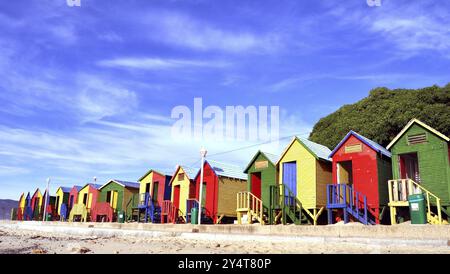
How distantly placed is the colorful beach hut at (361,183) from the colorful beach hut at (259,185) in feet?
11.4

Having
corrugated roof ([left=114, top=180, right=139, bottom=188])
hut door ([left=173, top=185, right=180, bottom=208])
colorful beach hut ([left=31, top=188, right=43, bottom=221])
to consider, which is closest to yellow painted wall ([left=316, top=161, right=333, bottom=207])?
hut door ([left=173, top=185, right=180, bottom=208])

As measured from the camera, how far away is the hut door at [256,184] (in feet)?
72.8

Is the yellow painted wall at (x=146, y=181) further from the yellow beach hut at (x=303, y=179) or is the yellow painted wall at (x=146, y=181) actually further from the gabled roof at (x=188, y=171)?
the yellow beach hut at (x=303, y=179)

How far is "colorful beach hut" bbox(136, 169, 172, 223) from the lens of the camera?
27281 mm

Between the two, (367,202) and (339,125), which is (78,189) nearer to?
(339,125)

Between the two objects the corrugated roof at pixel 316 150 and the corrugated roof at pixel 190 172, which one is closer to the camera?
the corrugated roof at pixel 316 150

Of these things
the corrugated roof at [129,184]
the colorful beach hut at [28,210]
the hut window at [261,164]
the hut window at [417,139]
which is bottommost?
the colorful beach hut at [28,210]

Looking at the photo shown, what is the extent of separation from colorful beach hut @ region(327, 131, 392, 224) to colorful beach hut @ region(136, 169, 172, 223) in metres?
13.6

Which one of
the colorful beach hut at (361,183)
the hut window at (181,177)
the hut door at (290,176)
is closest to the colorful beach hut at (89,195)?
the hut window at (181,177)

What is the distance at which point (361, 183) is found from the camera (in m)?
17.3

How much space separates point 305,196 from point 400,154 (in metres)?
4.66

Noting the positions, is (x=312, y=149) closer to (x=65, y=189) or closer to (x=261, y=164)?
(x=261, y=164)

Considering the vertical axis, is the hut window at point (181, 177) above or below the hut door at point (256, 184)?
above
